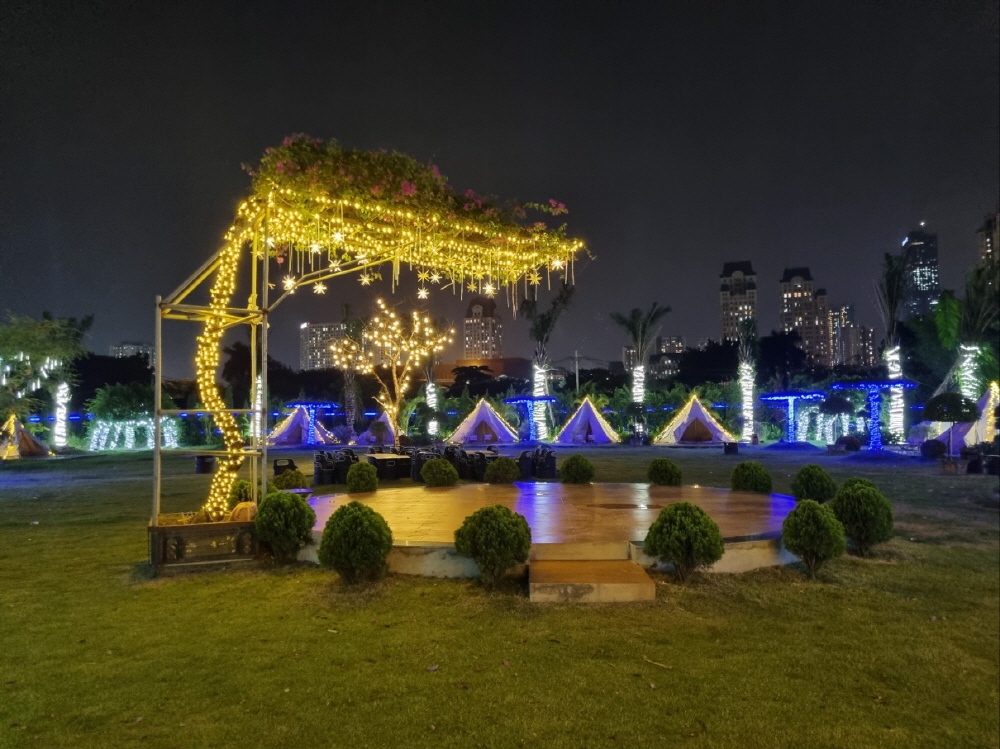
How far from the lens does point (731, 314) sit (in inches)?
6112

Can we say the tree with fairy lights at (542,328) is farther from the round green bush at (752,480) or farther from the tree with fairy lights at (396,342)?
the round green bush at (752,480)

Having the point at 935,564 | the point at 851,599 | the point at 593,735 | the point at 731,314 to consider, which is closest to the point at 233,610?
the point at 593,735

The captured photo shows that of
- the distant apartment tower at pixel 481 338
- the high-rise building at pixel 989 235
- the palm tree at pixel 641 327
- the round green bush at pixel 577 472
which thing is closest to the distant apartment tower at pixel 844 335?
the high-rise building at pixel 989 235

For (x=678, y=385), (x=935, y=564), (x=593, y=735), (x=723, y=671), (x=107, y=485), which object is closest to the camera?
(x=593, y=735)

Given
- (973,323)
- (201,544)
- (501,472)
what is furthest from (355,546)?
(973,323)

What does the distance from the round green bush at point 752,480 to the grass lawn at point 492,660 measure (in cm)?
339

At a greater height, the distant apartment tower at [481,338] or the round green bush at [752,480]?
the distant apartment tower at [481,338]

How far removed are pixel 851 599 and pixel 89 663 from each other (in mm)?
5676

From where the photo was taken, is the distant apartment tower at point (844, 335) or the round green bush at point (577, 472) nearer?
the round green bush at point (577, 472)

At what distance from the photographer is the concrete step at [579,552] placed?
623cm

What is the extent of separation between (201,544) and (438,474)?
249 inches

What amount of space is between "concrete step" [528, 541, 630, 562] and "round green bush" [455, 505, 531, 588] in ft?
1.08

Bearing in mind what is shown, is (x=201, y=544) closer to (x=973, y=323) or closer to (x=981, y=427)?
(x=981, y=427)

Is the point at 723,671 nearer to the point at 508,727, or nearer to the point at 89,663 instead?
the point at 508,727
